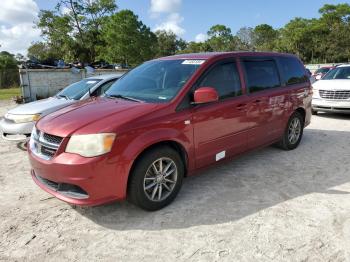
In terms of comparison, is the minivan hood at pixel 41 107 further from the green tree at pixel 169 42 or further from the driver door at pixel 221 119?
the green tree at pixel 169 42

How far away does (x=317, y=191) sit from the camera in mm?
4324

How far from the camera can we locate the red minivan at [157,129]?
11.1 feet

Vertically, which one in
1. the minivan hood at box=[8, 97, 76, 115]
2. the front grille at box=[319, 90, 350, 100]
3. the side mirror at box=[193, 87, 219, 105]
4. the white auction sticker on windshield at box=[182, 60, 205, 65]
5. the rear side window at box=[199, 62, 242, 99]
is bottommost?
the front grille at box=[319, 90, 350, 100]

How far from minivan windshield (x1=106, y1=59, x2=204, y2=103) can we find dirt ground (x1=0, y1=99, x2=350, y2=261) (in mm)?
1333

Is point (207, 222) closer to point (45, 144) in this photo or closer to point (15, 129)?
point (45, 144)

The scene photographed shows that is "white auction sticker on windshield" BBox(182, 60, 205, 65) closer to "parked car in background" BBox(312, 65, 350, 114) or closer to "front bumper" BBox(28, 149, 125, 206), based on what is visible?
"front bumper" BBox(28, 149, 125, 206)

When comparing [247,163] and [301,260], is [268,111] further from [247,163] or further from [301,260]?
[301,260]

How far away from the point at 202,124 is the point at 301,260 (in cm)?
192

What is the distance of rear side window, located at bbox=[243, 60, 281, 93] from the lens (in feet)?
16.4

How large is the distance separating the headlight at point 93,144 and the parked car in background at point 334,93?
798 centimetres

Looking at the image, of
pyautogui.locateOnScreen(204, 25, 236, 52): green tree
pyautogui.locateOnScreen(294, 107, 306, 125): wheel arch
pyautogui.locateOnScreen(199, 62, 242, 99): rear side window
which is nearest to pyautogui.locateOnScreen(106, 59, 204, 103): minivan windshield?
pyautogui.locateOnScreen(199, 62, 242, 99): rear side window

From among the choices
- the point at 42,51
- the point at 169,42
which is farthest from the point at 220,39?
the point at 42,51

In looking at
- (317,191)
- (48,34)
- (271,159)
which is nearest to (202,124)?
(317,191)

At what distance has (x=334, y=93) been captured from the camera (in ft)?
31.1
